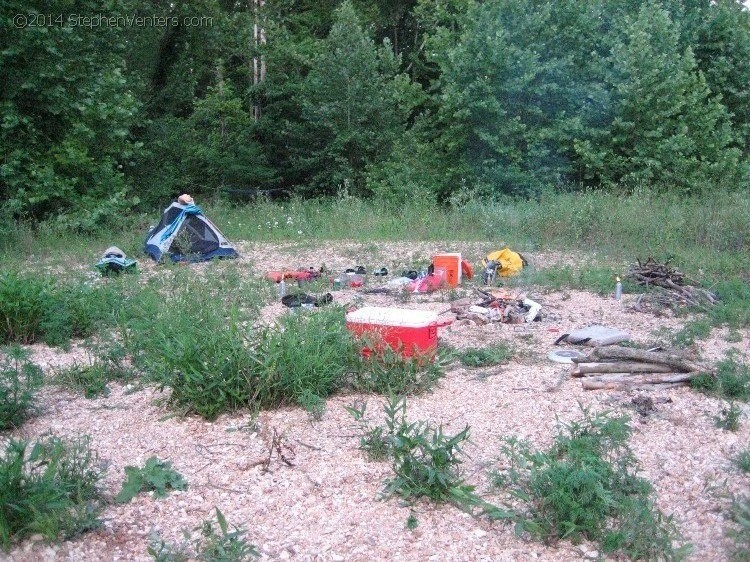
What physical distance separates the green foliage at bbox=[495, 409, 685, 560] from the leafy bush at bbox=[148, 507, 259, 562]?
1.15m

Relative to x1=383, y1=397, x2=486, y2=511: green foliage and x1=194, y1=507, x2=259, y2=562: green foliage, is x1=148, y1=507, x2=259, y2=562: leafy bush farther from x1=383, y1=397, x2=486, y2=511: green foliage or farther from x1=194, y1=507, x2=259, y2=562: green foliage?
x1=383, y1=397, x2=486, y2=511: green foliage

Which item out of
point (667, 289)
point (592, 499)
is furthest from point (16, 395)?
point (667, 289)

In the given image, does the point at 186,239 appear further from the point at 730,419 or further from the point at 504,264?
the point at 730,419

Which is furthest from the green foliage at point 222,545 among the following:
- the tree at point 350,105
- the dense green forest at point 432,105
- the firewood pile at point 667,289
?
the tree at point 350,105

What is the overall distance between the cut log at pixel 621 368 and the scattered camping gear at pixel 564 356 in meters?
0.25

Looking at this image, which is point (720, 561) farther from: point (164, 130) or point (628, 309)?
point (164, 130)

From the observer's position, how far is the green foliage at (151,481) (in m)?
3.64

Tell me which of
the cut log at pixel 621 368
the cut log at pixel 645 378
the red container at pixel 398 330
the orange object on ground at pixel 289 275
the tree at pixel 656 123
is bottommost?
the orange object on ground at pixel 289 275

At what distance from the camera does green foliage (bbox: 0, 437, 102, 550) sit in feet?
10.6

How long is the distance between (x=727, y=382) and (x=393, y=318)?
6.77ft

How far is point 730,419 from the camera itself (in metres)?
4.29

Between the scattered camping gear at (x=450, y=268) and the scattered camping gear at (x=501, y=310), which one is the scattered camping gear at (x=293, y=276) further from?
the scattered camping gear at (x=501, y=310)

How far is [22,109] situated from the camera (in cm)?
1284

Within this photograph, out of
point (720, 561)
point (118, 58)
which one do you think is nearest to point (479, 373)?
point (720, 561)
